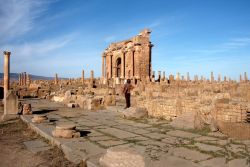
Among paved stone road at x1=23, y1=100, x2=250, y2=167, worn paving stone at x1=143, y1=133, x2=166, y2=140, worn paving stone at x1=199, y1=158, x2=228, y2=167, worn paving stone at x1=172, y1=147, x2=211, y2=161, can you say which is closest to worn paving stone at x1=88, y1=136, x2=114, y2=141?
paved stone road at x1=23, y1=100, x2=250, y2=167

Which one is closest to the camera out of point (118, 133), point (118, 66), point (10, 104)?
point (118, 133)

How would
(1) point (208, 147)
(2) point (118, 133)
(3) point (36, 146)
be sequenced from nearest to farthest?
(1) point (208, 147) → (3) point (36, 146) → (2) point (118, 133)

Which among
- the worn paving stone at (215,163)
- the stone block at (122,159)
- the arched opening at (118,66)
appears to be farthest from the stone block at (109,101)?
the arched opening at (118,66)

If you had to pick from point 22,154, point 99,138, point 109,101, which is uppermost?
point 109,101

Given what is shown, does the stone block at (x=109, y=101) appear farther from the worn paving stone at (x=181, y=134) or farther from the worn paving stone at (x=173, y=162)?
the worn paving stone at (x=173, y=162)

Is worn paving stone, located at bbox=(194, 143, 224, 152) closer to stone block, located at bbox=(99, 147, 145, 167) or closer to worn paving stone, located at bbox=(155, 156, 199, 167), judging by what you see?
worn paving stone, located at bbox=(155, 156, 199, 167)

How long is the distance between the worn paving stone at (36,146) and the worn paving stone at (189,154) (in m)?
2.86

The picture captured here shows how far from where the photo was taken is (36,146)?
5.71 meters

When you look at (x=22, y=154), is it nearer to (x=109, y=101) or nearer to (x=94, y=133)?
(x=94, y=133)

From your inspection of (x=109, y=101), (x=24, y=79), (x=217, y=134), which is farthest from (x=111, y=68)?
(x=217, y=134)

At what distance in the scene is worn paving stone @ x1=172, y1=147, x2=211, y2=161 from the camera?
14.0 feet

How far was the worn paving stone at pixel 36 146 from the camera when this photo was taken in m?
5.42

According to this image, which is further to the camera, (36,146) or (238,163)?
(36,146)

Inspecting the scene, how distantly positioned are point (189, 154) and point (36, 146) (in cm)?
349
